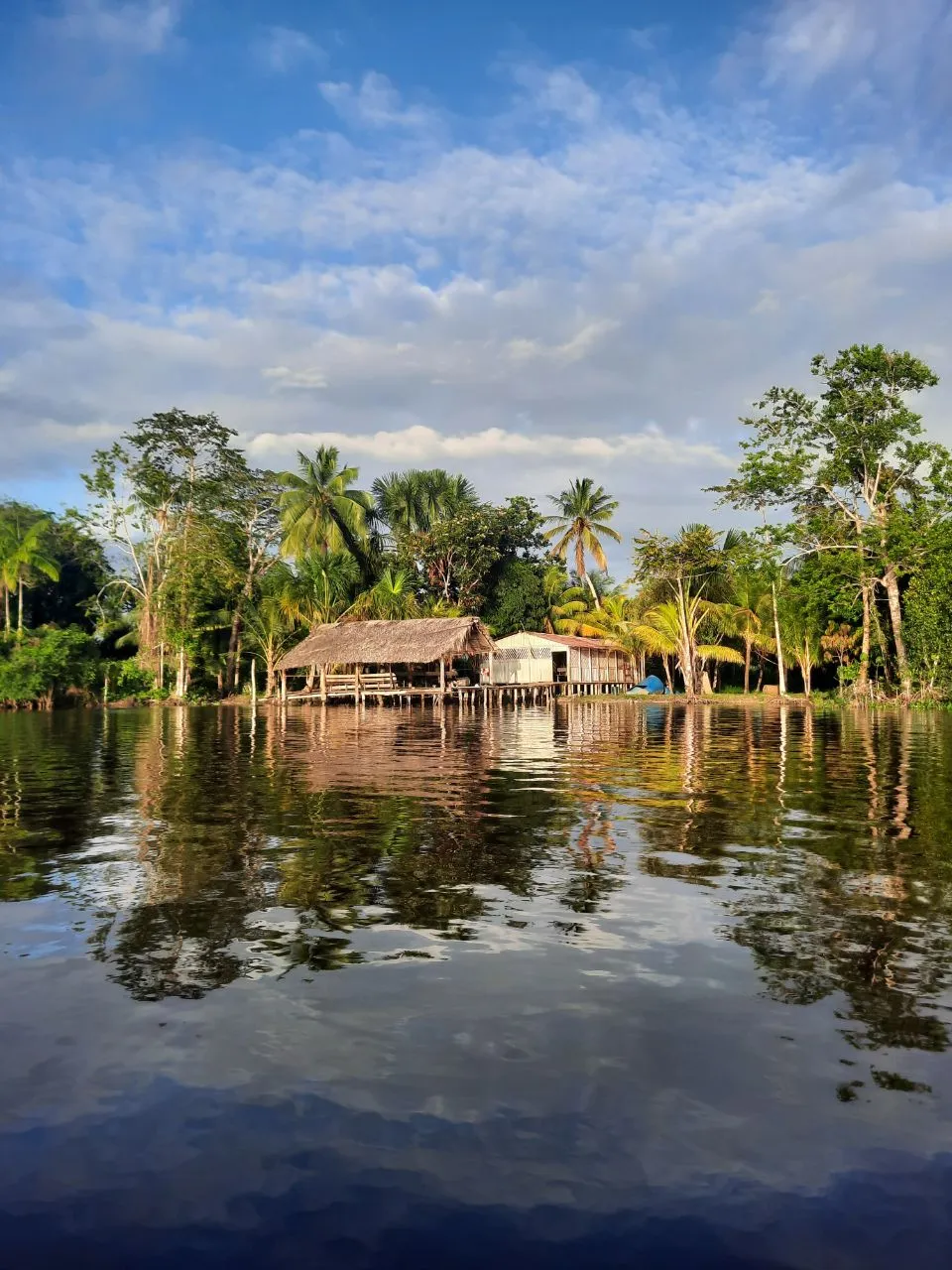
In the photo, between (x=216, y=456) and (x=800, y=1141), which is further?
(x=216, y=456)

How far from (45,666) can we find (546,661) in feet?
77.3

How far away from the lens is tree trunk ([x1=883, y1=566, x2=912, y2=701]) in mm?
34031

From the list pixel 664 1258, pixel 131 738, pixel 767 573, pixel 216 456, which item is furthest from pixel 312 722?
pixel 664 1258

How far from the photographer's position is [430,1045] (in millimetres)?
3740

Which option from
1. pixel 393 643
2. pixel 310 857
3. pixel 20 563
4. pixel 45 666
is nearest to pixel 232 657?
pixel 45 666

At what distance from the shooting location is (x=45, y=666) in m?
41.4

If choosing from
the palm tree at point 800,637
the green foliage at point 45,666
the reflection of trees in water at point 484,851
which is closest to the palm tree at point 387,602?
the green foliage at point 45,666

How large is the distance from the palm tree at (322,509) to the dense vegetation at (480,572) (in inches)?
4.2

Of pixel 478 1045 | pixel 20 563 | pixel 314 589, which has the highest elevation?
pixel 20 563

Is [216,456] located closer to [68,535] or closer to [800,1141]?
[68,535]

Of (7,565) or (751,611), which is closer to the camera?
(7,565)

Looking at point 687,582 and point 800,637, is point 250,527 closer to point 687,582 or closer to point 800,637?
point 687,582

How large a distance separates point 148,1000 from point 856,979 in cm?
333

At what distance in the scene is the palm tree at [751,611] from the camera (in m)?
43.0
